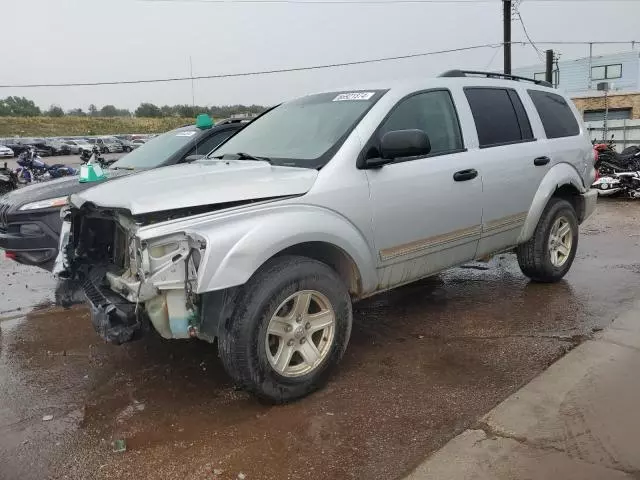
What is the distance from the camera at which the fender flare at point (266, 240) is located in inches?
120

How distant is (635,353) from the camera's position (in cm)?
399

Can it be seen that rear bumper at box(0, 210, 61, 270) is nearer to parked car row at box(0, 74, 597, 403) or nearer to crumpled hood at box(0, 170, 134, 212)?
crumpled hood at box(0, 170, 134, 212)

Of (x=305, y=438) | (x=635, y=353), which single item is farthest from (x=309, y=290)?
(x=635, y=353)

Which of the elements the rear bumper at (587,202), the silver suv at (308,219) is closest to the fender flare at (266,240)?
the silver suv at (308,219)

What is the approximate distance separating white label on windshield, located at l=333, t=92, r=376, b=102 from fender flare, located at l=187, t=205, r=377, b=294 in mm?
1083

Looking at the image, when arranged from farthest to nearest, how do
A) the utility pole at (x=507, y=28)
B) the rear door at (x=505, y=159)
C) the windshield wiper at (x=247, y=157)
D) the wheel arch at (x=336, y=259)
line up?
1. the utility pole at (x=507, y=28)
2. the rear door at (x=505, y=159)
3. the windshield wiper at (x=247, y=157)
4. the wheel arch at (x=336, y=259)

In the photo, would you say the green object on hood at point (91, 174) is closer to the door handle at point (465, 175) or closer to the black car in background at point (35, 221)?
the black car in background at point (35, 221)

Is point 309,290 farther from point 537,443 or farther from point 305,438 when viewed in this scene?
point 537,443

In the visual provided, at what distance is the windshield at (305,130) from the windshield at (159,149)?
6.99 ft

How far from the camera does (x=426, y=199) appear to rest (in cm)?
416

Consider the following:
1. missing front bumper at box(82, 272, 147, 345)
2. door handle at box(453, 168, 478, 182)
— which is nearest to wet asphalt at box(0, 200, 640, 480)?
missing front bumper at box(82, 272, 147, 345)

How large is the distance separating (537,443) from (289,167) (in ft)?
7.20

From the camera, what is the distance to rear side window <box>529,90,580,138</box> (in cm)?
551

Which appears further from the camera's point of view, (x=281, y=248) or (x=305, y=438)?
(x=281, y=248)
